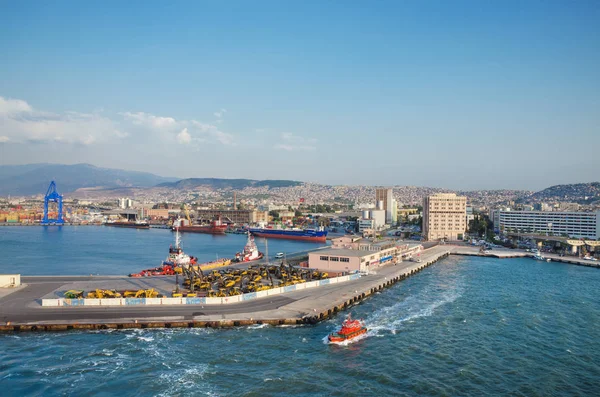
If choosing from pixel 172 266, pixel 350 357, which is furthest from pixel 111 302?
pixel 172 266

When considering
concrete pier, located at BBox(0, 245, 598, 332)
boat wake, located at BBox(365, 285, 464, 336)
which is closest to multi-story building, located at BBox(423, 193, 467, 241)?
boat wake, located at BBox(365, 285, 464, 336)

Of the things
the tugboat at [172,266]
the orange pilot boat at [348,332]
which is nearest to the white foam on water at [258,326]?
the orange pilot boat at [348,332]

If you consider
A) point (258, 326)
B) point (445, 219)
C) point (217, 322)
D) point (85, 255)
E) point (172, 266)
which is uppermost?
point (445, 219)

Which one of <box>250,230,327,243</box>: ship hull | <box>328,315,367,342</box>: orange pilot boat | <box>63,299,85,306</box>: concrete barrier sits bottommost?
<box>250,230,327,243</box>: ship hull

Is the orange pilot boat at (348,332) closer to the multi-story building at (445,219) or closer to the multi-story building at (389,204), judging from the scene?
the multi-story building at (445,219)

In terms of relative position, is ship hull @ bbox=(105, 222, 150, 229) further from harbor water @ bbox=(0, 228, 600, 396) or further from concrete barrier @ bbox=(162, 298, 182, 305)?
harbor water @ bbox=(0, 228, 600, 396)

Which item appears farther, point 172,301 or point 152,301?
point 172,301

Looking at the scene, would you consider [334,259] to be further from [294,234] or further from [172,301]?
[294,234]

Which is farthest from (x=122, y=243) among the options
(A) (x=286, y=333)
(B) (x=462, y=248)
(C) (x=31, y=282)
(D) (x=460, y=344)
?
(D) (x=460, y=344)
